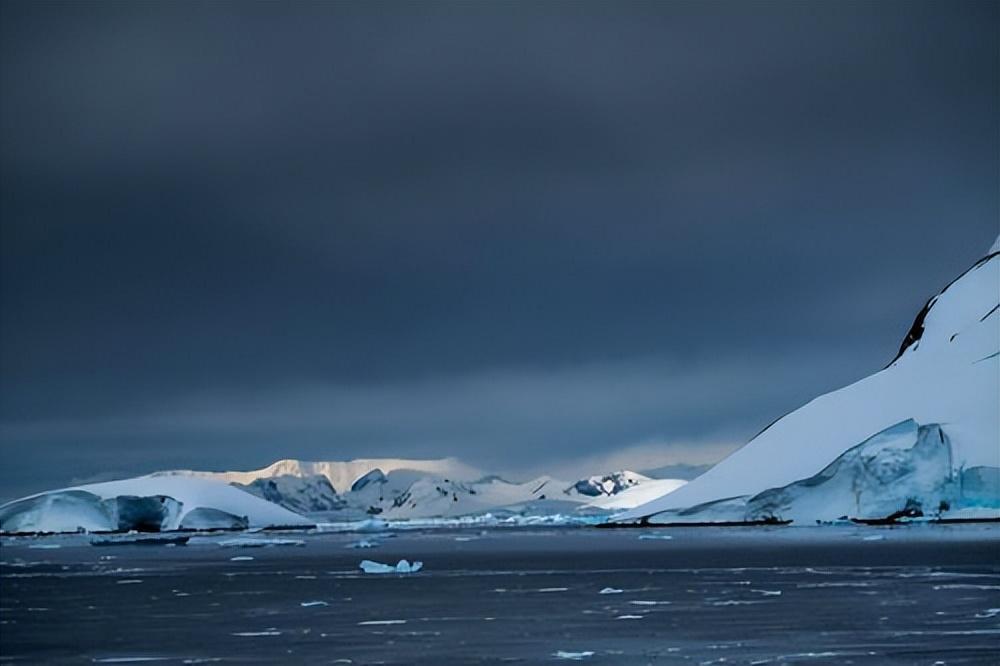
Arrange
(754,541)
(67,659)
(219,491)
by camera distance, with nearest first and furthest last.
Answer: (67,659) → (754,541) → (219,491)

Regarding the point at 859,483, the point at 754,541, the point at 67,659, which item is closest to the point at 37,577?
the point at 67,659

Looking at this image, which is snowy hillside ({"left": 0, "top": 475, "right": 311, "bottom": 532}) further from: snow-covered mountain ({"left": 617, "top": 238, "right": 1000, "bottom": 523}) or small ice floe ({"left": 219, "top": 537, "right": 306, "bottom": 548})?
snow-covered mountain ({"left": 617, "top": 238, "right": 1000, "bottom": 523})

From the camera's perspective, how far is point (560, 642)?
862 inches

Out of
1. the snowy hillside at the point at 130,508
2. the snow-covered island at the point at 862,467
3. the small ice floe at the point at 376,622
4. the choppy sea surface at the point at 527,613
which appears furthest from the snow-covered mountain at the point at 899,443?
the small ice floe at the point at 376,622

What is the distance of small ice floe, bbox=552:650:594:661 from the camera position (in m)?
19.5

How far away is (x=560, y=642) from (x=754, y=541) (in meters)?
58.9

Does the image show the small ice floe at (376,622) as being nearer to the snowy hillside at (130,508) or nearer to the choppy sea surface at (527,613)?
the choppy sea surface at (527,613)

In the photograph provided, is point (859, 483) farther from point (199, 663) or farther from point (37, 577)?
A: point (199, 663)

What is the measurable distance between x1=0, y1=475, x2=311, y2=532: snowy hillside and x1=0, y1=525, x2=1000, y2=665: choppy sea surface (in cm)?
6534

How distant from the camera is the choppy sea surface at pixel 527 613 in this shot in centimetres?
2030

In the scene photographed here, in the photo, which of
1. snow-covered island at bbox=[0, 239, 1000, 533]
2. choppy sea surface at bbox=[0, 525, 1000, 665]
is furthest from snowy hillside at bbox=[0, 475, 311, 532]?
Result: choppy sea surface at bbox=[0, 525, 1000, 665]

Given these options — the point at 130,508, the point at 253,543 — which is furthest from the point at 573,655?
the point at 130,508

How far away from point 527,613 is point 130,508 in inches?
3873

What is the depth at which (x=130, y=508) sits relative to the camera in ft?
395
